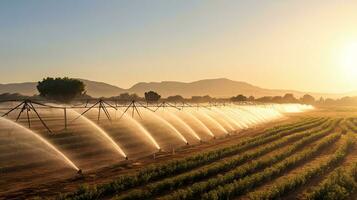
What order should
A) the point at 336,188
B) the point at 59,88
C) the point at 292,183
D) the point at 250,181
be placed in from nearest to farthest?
the point at 336,188
the point at 292,183
the point at 250,181
the point at 59,88

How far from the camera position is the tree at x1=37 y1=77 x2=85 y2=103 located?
113 m

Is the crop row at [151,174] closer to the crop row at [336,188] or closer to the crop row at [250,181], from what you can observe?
the crop row at [250,181]

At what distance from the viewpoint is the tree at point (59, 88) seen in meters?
113

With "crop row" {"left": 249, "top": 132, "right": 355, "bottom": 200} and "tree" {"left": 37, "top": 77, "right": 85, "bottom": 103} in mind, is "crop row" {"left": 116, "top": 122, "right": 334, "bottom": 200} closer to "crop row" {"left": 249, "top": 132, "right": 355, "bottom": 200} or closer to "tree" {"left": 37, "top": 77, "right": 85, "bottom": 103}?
"crop row" {"left": 249, "top": 132, "right": 355, "bottom": 200}

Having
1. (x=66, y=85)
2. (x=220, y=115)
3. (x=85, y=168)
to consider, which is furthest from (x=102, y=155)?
(x=66, y=85)

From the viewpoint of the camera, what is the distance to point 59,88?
112938 millimetres

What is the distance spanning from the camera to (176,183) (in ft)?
61.4

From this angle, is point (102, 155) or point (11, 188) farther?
point (102, 155)

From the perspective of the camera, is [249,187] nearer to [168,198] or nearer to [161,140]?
[168,198]

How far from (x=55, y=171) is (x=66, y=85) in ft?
316

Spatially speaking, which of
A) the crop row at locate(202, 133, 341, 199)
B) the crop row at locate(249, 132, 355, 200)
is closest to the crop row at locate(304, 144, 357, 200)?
the crop row at locate(249, 132, 355, 200)

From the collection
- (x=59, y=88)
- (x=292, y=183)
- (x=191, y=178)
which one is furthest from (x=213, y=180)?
(x=59, y=88)

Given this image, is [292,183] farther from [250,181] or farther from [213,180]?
[213,180]

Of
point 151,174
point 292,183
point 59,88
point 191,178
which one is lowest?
point 292,183
